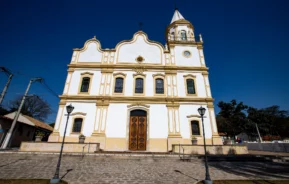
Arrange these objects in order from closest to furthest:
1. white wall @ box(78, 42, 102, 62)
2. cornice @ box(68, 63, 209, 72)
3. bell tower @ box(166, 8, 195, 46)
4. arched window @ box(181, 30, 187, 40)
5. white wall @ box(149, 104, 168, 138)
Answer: white wall @ box(149, 104, 168, 138) < cornice @ box(68, 63, 209, 72) < white wall @ box(78, 42, 102, 62) < bell tower @ box(166, 8, 195, 46) < arched window @ box(181, 30, 187, 40)

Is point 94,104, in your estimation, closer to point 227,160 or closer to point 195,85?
point 195,85

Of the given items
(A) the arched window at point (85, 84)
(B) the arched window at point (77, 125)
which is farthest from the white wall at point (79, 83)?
(B) the arched window at point (77, 125)

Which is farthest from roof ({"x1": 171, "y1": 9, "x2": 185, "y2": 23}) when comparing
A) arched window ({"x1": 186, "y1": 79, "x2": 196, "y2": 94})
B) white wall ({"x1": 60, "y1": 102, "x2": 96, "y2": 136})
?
white wall ({"x1": 60, "y1": 102, "x2": 96, "y2": 136})

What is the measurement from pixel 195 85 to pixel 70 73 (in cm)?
1350

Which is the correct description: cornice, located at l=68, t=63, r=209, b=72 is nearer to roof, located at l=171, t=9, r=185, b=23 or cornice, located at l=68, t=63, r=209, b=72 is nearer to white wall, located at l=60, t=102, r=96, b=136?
white wall, located at l=60, t=102, r=96, b=136

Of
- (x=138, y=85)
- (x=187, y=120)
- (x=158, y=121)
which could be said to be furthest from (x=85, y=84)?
(x=187, y=120)

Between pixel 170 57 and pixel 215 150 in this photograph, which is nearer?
pixel 215 150

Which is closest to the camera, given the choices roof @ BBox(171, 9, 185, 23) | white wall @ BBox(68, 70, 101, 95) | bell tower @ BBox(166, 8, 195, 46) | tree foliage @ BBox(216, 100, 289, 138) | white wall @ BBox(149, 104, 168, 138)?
white wall @ BBox(149, 104, 168, 138)

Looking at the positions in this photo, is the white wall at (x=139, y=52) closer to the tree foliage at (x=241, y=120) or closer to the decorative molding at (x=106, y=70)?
the decorative molding at (x=106, y=70)

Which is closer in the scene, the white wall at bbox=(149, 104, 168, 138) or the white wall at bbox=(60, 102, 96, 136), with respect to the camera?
the white wall at bbox=(60, 102, 96, 136)

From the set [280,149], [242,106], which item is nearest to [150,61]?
[280,149]

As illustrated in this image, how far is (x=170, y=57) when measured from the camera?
16906 millimetres

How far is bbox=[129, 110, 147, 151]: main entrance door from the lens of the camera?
13.2 meters

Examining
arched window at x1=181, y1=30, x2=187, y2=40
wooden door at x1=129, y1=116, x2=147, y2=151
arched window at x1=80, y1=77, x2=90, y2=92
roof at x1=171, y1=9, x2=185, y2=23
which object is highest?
roof at x1=171, y1=9, x2=185, y2=23
